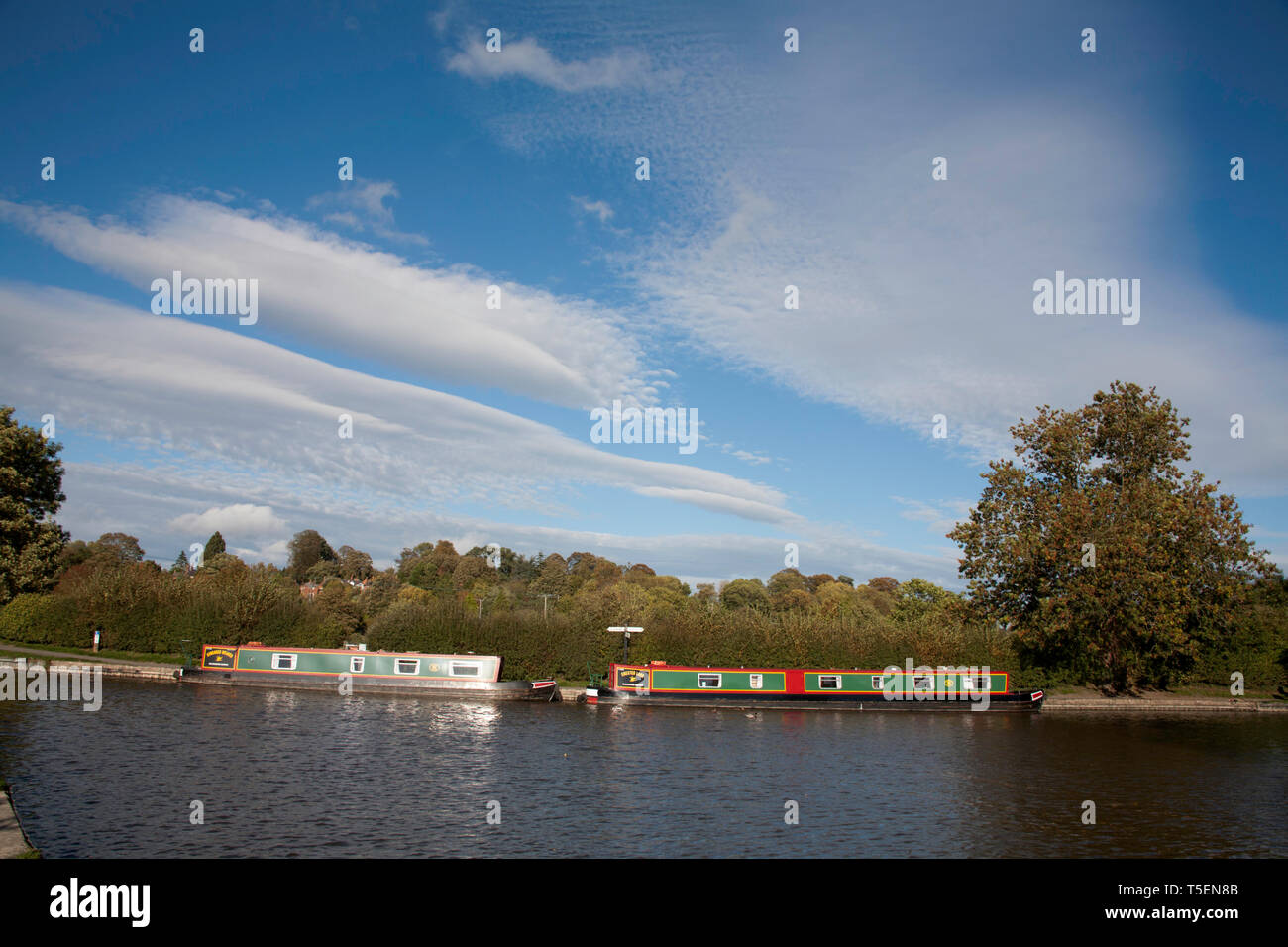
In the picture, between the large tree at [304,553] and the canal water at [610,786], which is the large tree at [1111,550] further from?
the large tree at [304,553]

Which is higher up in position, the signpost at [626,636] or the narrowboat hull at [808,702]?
the signpost at [626,636]

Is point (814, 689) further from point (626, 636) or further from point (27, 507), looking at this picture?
point (27, 507)

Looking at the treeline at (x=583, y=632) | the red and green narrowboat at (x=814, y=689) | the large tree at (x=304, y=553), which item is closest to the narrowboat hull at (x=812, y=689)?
the red and green narrowboat at (x=814, y=689)

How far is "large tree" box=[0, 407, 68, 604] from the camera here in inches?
2196

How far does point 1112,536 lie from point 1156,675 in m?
11.2

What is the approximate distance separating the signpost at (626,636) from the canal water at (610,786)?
32.2 feet

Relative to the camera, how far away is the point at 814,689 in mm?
46406

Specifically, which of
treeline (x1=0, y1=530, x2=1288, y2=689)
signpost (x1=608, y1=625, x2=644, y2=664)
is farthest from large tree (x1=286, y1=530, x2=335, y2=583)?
signpost (x1=608, y1=625, x2=644, y2=664)

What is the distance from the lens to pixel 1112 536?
4588 centimetres

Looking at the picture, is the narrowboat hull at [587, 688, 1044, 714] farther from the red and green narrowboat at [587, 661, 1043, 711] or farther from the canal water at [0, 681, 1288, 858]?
the canal water at [0, 681, 1288, 858]

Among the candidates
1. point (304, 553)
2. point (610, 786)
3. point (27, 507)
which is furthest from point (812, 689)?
point (304, 553)

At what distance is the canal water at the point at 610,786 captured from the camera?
18.8 metres
